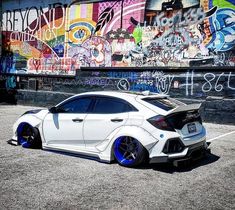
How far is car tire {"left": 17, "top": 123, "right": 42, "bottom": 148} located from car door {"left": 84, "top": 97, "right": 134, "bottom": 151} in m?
1.48

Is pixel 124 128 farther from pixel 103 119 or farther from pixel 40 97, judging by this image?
pixel 40 97

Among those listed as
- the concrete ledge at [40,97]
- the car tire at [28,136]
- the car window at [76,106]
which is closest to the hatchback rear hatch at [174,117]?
the car window at [76,106]

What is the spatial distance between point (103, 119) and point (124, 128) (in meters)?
0.54

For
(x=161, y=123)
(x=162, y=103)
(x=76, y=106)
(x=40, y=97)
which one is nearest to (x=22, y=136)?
(x=76, y=106)

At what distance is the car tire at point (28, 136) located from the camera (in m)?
8.70

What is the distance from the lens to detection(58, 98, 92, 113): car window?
8.06 metres

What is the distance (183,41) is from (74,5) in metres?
6.72

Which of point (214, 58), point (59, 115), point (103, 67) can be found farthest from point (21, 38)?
point (59, 115)

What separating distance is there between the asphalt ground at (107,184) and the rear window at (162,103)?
1.12 m

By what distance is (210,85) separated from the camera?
48.8 ft

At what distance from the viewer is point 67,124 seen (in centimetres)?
809

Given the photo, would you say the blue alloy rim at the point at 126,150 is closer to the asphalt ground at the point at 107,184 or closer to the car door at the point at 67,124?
the asphalt ground at the point at 107,184

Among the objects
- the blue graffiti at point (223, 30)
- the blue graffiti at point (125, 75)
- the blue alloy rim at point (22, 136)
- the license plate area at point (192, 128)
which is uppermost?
the blue graffiti at point (223, 30)

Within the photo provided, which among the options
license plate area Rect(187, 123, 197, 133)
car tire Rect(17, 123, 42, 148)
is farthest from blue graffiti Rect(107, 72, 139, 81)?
license plate area Rect(187, 123, 197, 133)
